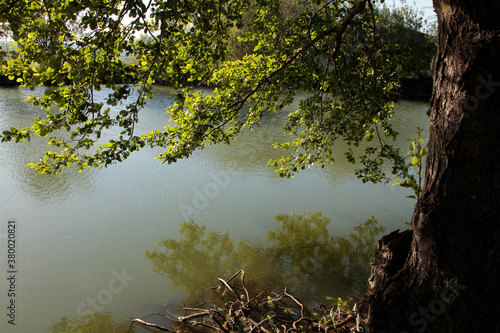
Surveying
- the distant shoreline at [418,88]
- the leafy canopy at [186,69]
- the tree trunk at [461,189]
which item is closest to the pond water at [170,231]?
the leafy canopy at [186,69]

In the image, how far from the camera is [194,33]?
9.51ft

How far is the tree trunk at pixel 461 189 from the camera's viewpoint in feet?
5.32

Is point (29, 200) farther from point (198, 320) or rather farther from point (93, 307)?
point (198, 320)

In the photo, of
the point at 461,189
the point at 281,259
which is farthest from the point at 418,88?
the point at 461,189

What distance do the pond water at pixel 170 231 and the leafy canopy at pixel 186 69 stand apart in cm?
102

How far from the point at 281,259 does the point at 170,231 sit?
1.40m

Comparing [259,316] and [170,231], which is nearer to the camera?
[259,316]

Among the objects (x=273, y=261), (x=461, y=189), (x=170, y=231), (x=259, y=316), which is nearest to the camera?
(x=461, y=189)

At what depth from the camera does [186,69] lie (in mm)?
2865

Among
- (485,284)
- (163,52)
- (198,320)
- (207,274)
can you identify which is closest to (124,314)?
(198,320)

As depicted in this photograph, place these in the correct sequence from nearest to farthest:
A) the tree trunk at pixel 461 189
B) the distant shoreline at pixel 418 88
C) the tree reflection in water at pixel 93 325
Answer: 1. the tree trunk at pixel 461 189
2. the tree reflection in water at pixel 93 325
3. the distant shoreline at pixel 418 88

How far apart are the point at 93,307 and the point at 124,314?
11.7 inches

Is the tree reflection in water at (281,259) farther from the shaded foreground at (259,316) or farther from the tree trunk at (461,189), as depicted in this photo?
the tree trunk at (461,189)

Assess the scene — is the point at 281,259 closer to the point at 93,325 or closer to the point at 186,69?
the point at 93,325
